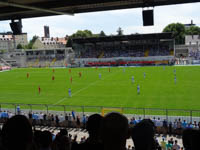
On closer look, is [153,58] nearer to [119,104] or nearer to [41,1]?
[119,104]

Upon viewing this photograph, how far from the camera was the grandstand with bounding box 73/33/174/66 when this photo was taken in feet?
184

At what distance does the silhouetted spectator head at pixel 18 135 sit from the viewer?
2.09 meters

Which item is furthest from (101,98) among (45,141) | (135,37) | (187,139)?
(135,37)

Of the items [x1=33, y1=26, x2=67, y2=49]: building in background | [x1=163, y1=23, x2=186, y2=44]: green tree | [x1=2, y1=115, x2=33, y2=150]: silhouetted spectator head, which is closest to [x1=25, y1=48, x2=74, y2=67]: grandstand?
[x1=33, y1=26, x2=67, y2=49]: building in background

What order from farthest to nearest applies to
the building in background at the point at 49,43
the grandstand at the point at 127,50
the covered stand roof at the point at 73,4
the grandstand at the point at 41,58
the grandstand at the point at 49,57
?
1. the building in background at the point at 49,43
2. the grandstand at the point at 41,58
3. the grandstand at the point at 49,57
4. the grandstand at the point at 127,50
5. the covered stand roof at the point at 73,4

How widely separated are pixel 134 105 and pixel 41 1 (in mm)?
12981

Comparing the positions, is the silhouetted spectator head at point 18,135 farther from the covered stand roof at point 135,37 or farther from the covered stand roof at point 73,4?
the covered stand roof at point 135,37

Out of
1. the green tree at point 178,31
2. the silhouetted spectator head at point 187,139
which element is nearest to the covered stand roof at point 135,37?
the green tree at point 178,31

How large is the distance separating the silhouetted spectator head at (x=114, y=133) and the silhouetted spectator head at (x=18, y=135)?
2.54ft

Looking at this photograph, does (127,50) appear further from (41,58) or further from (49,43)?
(49,43)

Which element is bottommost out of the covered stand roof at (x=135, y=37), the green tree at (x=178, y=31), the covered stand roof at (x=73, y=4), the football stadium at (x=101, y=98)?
the football stadium at (x=101, y=98)

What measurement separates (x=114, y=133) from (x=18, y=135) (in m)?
0.95

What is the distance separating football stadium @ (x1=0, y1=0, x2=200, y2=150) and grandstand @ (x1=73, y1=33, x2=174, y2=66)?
264 mm

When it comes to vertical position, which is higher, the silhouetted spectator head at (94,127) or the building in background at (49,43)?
the building in background at (49,43)
